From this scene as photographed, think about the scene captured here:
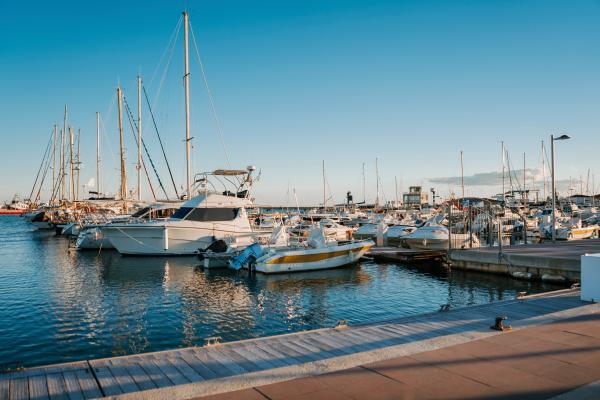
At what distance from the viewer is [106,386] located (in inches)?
227

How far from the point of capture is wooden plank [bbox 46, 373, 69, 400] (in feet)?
18.0

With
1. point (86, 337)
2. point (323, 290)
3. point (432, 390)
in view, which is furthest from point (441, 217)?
point (432, 390)

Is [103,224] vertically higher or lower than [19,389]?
higher

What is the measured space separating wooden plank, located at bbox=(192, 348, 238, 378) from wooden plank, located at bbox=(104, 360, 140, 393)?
3.36 feet

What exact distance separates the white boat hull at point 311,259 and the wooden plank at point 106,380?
614 inches

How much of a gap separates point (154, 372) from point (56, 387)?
118cm

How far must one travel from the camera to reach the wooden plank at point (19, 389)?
18.0 feet

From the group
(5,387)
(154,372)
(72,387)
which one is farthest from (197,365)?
(5,387)

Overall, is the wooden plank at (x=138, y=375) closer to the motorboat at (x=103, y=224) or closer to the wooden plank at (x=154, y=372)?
the wooden plank at (x=154, y=372)

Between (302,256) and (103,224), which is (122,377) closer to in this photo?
(302,256)

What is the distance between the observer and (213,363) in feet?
21.4

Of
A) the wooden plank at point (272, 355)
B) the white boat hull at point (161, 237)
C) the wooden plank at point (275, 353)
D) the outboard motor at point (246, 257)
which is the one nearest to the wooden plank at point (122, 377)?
the wooden plank at point (272, 355)

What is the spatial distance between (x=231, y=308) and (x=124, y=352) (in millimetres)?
4924

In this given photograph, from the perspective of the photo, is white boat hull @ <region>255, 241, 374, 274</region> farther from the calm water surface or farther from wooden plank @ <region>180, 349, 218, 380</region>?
wooden plank @ <region>180, 349, 218, 380</region>
